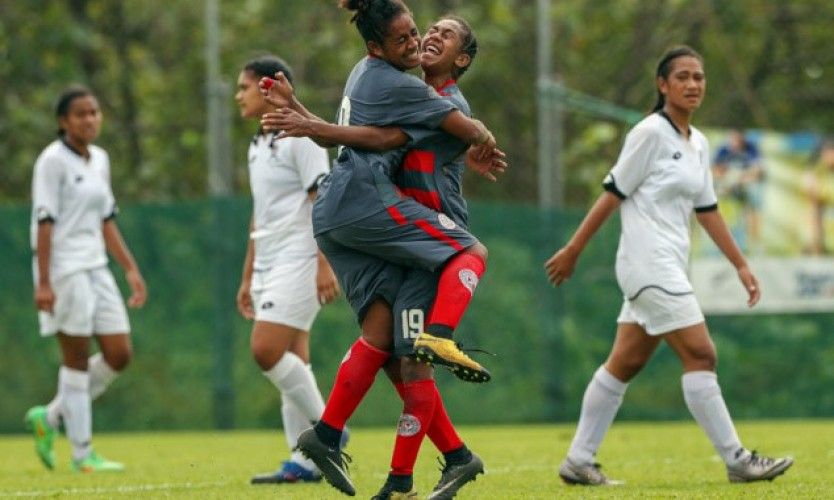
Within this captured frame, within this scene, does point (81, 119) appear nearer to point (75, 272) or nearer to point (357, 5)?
point (75, 272)

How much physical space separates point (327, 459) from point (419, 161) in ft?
3.88

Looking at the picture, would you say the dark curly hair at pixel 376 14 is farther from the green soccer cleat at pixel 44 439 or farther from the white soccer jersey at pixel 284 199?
the green soccer cleat at pixel 44 439

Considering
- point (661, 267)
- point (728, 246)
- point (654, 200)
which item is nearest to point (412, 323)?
point (661, 267)

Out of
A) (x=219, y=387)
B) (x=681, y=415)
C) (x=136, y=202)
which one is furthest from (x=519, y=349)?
(x=136, y=202)

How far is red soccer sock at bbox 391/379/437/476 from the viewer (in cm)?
645

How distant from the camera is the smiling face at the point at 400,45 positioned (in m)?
6.55

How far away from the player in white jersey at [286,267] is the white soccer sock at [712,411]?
5.83 feet

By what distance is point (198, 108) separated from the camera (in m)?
18.4

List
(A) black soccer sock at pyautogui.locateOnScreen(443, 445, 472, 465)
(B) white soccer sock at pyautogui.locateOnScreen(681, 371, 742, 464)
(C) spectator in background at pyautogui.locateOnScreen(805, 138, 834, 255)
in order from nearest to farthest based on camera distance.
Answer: (A) black soccer sock at pyautogui.locateOnScreen(443, 445, 472, 465) → (B) white soccer sock at pyautogui.locateOnScreen(681, 371, 742, 464) → (C) spectator in background at pyautogui.locateOnScreen(805, 138, 834, 255)

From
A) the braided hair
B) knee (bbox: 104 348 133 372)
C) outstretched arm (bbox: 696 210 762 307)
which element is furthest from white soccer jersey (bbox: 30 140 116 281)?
outstretched arm (bbox: 696 210 762 307)

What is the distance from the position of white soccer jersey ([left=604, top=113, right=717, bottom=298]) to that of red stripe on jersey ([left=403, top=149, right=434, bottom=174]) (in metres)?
1.66

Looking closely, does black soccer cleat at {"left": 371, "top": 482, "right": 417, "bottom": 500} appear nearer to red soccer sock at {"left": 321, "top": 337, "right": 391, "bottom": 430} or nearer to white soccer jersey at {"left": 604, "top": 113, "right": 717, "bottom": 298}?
red soccer sock at {"left": 321, "top": 337, "right": 391, "bottom": 430}

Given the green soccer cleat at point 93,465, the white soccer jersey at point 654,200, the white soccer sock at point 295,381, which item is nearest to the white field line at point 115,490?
the white soccer sock at point 295,381

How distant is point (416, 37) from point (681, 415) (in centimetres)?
924
